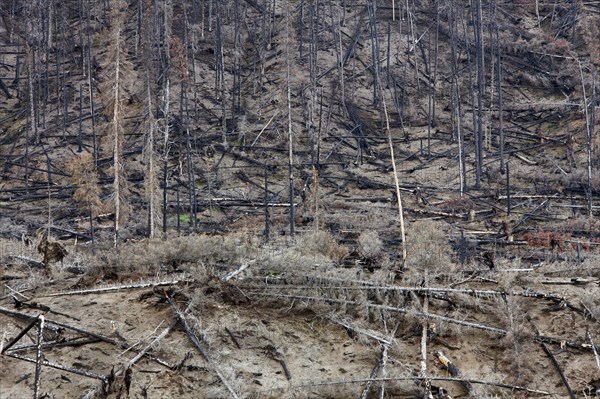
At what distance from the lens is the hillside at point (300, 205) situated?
8922 millimetres

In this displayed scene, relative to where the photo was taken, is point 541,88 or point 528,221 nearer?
point 528,221

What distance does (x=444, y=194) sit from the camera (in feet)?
119

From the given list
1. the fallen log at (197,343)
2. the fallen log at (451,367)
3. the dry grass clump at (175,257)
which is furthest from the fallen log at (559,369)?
the dry grass clump at (175,257)

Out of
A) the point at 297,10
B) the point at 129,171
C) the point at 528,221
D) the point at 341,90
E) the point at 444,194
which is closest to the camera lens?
the point at 528,221

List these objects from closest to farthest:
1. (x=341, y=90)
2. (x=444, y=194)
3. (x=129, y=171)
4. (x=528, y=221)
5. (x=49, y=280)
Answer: (x=49, y=280) → (x=528, y=221) → (x=444, y=194) → (x=129, y=171) → (x=341, y=90)

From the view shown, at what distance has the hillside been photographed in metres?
8.92

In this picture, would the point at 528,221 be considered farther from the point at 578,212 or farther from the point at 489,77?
the point at 489,77

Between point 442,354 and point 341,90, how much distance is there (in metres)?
40.1

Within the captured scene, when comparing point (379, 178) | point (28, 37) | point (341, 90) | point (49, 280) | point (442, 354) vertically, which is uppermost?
point (28, 37)

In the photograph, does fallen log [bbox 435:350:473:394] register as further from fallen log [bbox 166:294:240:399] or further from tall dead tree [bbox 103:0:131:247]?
tall dead tree [bbox 103:0:131:247]

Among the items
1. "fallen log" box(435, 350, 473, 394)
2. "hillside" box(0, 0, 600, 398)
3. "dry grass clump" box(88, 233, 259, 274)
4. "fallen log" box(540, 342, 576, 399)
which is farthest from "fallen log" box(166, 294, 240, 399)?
"fallen log" box(540, 342, 576, 399)

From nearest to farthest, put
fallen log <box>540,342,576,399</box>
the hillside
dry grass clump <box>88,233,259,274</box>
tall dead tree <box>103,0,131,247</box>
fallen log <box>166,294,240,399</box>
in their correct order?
fallen log <box>166,294,240,399</box>, fallen log <box>540,342,576,399</box>, the hillside, dry grass clump <box>88,233,259,274</box>, tall dead tree <box>103,0,131,247</box>

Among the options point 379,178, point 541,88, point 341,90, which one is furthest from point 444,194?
point 541,88

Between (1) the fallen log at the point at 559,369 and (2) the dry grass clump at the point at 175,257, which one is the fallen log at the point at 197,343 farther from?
(1) the fallen log at the point at 559,369
